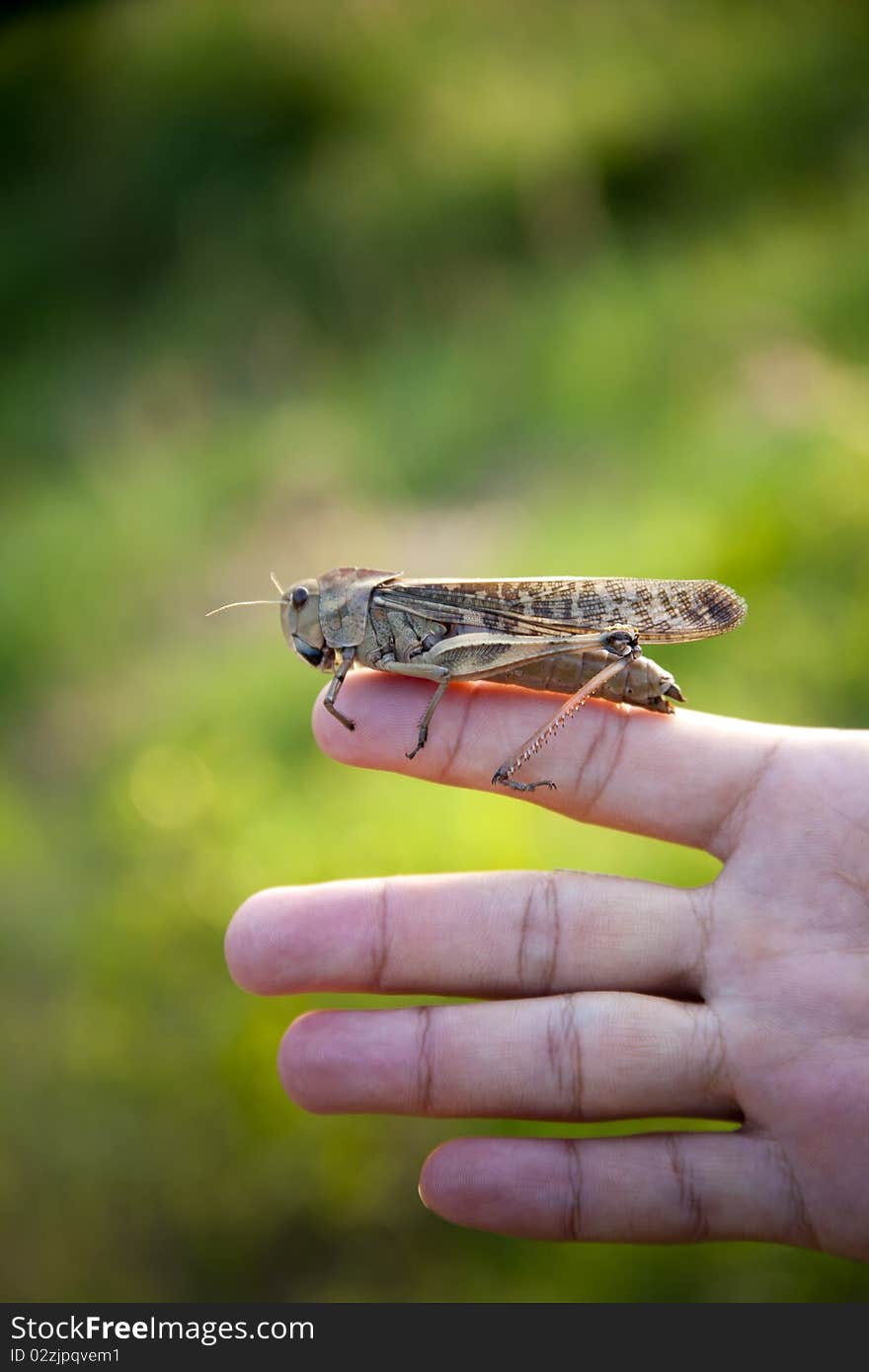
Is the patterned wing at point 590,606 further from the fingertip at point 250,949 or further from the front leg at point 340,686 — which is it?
the fingertip at point 250,949

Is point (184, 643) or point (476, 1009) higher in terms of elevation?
point (184, 643)

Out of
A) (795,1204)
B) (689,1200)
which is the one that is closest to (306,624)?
(689,1200)

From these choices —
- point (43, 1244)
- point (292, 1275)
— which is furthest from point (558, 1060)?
point (43, 1244)

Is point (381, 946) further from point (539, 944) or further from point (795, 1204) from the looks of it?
point (795, 1204)

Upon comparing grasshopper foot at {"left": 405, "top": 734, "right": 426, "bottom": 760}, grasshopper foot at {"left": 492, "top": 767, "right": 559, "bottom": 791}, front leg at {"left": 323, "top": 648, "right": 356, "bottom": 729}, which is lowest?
grasshopper foot at {"left": 492, "top": 767, "right": 559, "bottom": 791}

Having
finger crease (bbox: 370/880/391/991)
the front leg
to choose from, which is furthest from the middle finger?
the front leg

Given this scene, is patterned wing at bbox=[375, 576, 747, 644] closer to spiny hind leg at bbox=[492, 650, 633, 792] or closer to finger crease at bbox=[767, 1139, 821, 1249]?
spiny hind leg at bbox=[492, 650, 633, 792]

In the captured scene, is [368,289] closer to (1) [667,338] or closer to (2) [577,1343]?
(1) [667,338]
